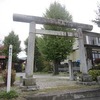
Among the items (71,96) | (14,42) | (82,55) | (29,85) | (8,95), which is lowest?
(71,96)

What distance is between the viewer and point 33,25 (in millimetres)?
8070

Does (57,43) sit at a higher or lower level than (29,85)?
higher

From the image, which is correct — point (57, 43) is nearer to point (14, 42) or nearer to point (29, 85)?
point (29, 85)

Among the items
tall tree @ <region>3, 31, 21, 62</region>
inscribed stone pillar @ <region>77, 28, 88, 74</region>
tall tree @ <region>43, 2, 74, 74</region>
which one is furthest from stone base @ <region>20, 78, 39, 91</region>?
tall tree @ <region>3, 31, 21, 62</region>

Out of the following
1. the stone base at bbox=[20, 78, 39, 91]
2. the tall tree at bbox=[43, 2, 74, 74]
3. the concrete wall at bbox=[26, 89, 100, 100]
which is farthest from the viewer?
the tall tree at bbox=[43, 2, 74, 74]

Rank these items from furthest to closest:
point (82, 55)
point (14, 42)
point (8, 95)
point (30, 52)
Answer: point (14, 42)
point (82, 55)
point (30, 52)
point (8, 95)

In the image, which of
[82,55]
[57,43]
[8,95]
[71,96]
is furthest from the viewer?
[57,43]

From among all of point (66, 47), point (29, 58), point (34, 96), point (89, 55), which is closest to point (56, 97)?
point (34, 96)

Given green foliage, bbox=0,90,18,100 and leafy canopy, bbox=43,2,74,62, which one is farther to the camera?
leafy canopy, bbox=43,2,74,62

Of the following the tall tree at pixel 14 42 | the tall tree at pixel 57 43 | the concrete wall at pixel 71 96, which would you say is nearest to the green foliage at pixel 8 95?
the concrete wall at pixel 71 96

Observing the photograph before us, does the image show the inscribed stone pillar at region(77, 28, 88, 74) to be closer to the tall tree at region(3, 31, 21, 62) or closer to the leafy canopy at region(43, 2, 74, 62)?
the leafy canopy at region(43, 2, 74, 62)

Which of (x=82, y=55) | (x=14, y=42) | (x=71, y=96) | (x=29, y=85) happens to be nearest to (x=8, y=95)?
(x=29, y=85)

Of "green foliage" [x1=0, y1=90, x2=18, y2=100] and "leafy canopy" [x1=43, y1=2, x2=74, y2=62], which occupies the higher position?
"leafy canopy" [x1=43, y1=2, x2=74, y2=62]

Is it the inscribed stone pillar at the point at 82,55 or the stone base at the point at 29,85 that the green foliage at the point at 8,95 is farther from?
the inscribed stone pillar at the point at 82,55
